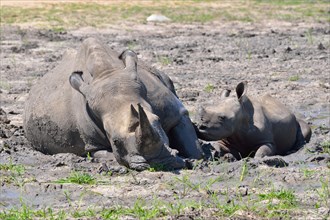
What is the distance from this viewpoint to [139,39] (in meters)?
18.3

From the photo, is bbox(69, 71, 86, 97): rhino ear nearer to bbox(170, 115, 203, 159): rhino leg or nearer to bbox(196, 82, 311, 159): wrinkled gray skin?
bbox(170, 115, 203, 159): rhino leg

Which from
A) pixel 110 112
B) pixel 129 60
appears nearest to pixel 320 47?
pixel 129 60

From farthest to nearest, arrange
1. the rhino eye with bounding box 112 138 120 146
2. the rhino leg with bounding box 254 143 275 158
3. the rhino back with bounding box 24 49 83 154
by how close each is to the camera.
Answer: the rhino back with bounding box 24 49 83 154 → the rhino leg with bounding box 254 143 275 158 → the rhino eye with bounding box 112 138 120 146

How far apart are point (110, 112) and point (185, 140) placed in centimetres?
90

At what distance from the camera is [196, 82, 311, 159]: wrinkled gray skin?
9.20m

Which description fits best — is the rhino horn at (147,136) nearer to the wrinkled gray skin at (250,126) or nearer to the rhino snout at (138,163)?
the rhino snout at (138,163)

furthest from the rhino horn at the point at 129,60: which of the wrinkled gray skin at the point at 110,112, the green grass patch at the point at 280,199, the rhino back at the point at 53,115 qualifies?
the green grass patch at the point at 280,199

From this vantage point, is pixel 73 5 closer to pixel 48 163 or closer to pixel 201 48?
pixel 201 48

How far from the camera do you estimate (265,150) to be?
929 centimetres

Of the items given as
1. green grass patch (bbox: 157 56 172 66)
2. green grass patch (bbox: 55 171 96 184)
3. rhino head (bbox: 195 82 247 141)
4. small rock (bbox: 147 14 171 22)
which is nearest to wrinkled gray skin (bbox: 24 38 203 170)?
rhino head (bbox: 195 82 247 141)

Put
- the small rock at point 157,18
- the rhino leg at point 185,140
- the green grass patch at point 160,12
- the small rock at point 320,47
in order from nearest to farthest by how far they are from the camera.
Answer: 1. the rhino leg at point 185,140
2. the small rock at point 320,47
3. the green grass patch at point 160,12
4. the small rock at point 157,18

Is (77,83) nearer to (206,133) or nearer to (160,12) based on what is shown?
(206,133)

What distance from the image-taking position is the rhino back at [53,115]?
9.33m

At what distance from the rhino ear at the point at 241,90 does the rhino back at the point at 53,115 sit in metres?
1.56
